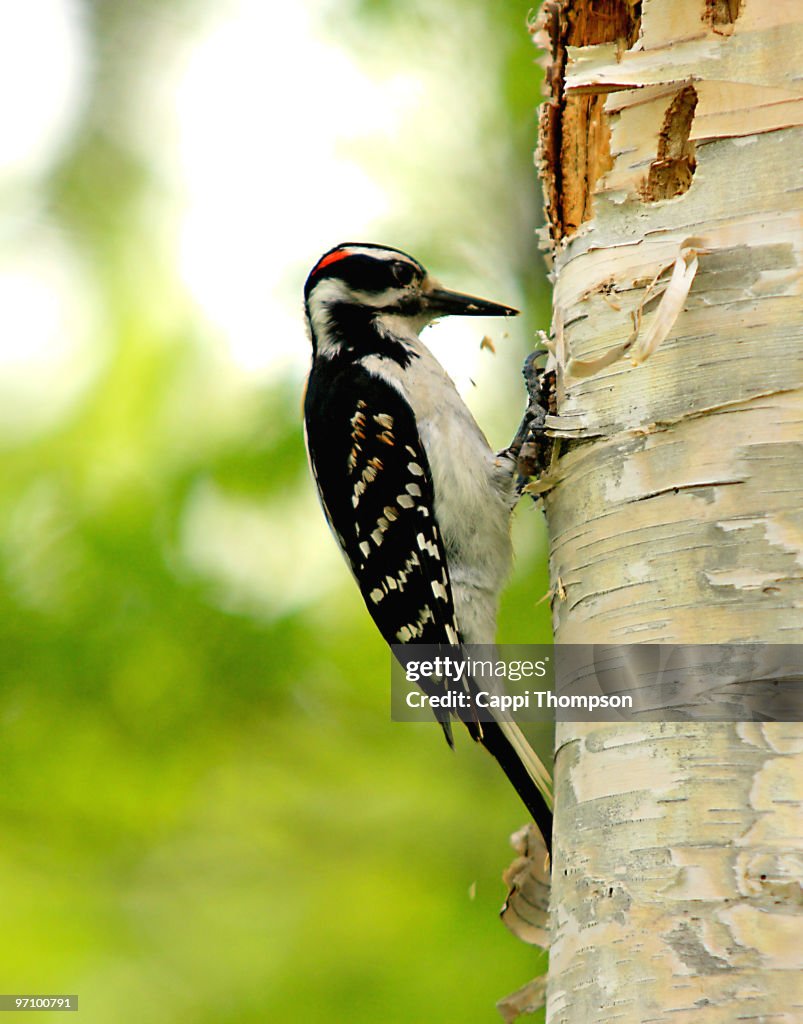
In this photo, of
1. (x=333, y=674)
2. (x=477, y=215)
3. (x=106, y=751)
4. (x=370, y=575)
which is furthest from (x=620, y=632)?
(x=477, y=215)

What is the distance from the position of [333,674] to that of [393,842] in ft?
1.76

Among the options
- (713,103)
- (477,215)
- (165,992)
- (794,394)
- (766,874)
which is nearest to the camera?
(766,874)

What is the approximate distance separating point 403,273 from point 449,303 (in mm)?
158

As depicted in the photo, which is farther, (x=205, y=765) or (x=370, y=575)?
(x=205, y=765)

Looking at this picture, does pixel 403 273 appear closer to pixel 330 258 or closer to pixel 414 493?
pixel 330 258

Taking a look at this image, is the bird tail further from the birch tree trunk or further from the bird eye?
the bird eye

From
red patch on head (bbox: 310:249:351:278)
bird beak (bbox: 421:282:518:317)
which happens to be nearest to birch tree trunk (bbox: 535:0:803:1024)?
bird beak (bbox: 421:282:518:317)

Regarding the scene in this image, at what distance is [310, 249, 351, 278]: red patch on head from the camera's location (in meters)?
3.39

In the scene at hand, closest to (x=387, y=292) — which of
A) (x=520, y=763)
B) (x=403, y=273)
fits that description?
(x=403, y=273)

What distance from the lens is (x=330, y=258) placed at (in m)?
3.43

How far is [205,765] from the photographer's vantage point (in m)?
3.55

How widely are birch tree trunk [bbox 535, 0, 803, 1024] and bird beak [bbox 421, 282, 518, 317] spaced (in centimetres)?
107

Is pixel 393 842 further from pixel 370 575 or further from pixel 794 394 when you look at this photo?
pixel 794 394

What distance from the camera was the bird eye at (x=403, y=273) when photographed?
329 centimetres
